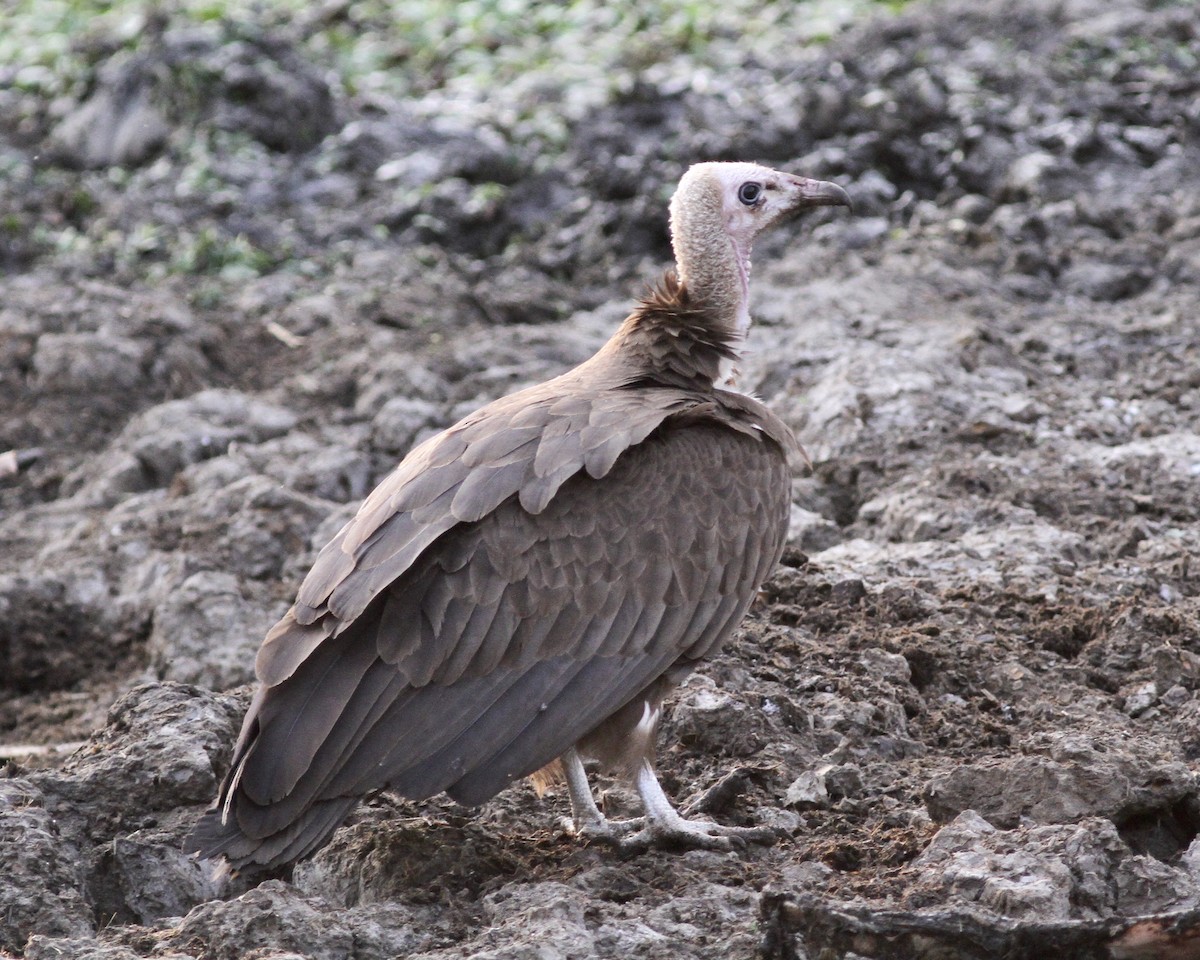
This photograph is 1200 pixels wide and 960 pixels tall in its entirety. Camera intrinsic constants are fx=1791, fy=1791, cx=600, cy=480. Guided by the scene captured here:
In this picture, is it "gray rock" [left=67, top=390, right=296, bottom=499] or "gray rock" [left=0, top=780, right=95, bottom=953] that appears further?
"gray rock" [left=67, top=390, right=296, bottom=499]

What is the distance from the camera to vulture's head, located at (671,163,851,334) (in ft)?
20.2

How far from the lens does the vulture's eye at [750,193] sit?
638 cm

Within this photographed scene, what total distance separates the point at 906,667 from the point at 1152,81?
7374mm

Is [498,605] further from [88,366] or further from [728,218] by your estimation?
[88,366]

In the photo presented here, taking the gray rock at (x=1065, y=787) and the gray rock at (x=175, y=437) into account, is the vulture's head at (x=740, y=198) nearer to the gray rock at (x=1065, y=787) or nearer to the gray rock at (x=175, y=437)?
the gray rock at (x=1065, y=787)

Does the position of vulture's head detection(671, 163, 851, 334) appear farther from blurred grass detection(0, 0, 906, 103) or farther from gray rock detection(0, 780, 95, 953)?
blurred grass detection(0, 0, 906, 103)

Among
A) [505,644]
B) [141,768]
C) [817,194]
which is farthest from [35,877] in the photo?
[817,194]

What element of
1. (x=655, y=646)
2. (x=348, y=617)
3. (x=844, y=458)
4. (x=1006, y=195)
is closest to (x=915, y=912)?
(x=655, y=646)

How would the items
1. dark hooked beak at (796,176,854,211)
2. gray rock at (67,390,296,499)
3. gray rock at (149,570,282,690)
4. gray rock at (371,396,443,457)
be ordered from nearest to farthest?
dark hooked beak at (796,176,854,211)
gray rock at (149,570,282,690)
gray rock at (371,396,443,457)
gray rock at (67,390,296,499)

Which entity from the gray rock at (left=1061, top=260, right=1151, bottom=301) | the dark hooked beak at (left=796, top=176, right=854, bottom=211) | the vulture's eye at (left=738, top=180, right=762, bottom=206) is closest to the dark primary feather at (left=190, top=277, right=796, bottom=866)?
the vulture's eye at (left=738, top=180, right=762, bottom=206)

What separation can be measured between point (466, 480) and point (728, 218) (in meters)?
1.81

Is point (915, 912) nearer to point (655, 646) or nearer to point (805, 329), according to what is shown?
point (655, 646)

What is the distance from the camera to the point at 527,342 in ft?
31.6

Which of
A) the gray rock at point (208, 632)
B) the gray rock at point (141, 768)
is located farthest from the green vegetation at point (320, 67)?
the gray rock at point (141, 768)
